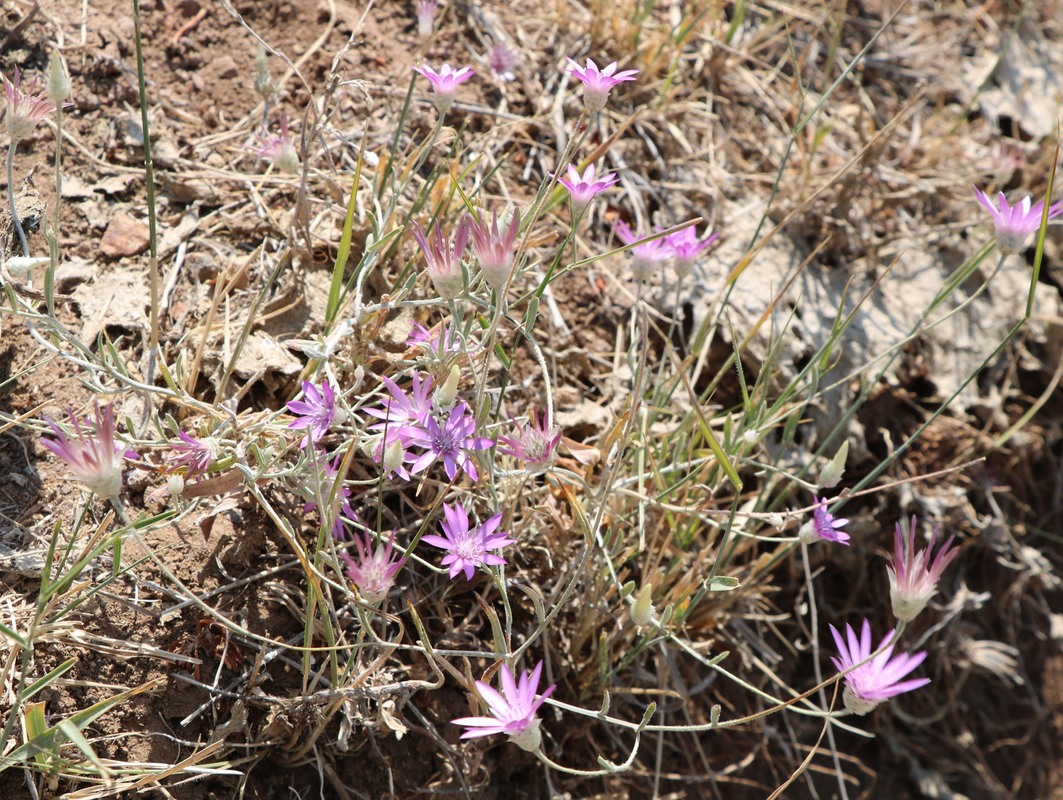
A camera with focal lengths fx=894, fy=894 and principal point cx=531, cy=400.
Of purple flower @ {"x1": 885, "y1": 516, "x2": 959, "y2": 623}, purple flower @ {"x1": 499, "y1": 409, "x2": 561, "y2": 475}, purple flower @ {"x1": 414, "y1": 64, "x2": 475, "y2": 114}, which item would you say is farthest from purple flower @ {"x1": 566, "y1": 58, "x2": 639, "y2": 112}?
purple flower @ {"x1": 885, "y1": 516, "x2": 959, "y2": 623}

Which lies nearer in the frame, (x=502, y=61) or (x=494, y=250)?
(x=494, y=250)

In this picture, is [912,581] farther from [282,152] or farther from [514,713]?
[282,152]

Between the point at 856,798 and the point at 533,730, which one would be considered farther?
the point at 856,798

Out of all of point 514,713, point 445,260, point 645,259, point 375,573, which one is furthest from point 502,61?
point 514,713

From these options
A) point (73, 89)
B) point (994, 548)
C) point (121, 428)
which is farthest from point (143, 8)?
point (994, 548)

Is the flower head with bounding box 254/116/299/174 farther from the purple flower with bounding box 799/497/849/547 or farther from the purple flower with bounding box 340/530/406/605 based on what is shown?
the purple flower with bounding box 799/497/849/547

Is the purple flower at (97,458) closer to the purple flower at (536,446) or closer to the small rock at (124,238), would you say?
the purple flower at (536,446)

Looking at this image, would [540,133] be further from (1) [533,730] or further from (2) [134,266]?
(1) [533,730]
